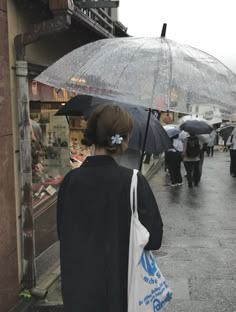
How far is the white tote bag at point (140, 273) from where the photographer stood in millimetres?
2814

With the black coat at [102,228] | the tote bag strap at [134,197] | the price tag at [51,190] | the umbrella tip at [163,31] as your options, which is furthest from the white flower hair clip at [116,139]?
the price tag at [51,190]

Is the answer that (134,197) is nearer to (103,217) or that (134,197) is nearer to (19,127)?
(103,217)

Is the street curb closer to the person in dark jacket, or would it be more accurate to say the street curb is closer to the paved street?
the paved street

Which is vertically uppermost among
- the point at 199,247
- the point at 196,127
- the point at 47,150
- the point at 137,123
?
the point at 137,123


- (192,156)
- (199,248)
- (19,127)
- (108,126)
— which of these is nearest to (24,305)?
(19,127)

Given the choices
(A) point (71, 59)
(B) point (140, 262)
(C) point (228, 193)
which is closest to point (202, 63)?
(A) point (71, 59)

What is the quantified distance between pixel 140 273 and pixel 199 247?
467 cm

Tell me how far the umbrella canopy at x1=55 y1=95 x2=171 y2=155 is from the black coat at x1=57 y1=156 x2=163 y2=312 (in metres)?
2.60

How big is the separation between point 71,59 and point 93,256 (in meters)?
2.12

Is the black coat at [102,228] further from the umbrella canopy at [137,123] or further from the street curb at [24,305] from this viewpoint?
the umbrella canopy at [137,123]

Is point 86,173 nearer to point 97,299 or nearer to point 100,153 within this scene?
point 100,153

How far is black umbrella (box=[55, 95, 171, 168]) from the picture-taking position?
221 inches

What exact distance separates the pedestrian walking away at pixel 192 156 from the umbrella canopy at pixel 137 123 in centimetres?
660

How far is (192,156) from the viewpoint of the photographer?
13195mm
